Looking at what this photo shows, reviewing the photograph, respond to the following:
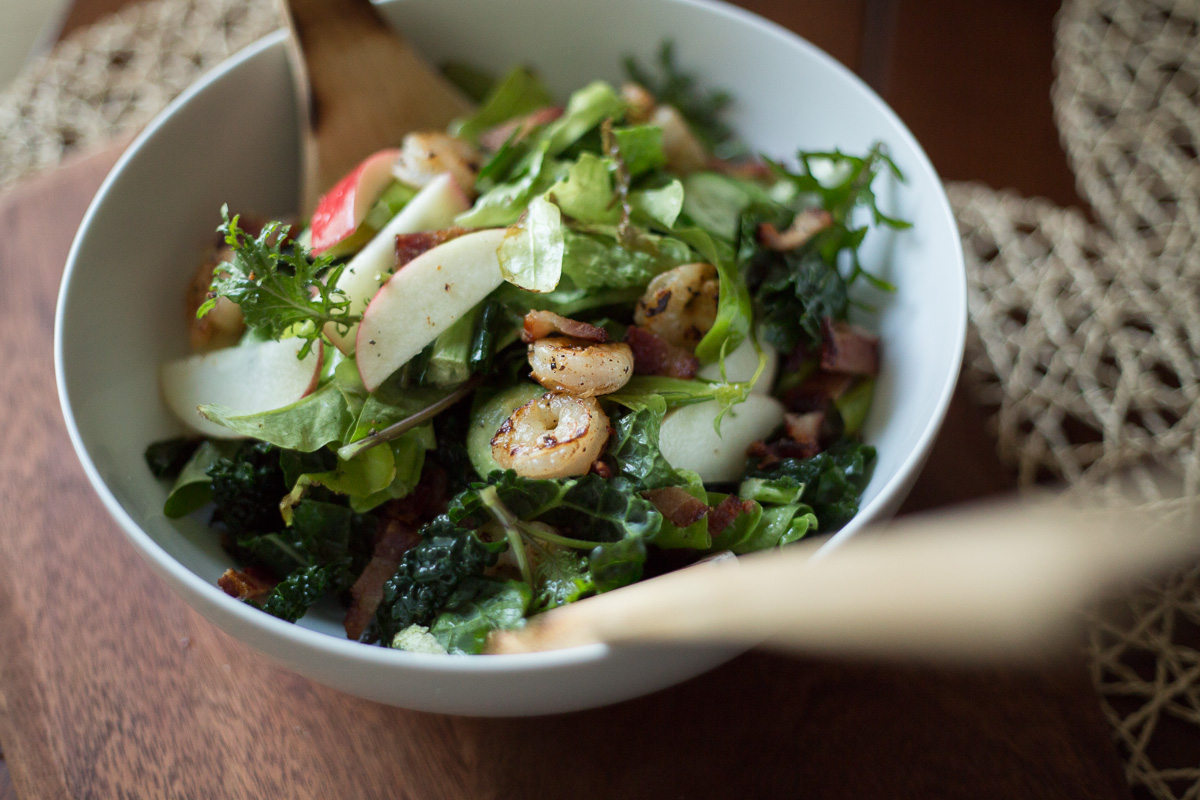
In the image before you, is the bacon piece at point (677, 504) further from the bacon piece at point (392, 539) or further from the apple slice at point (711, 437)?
the bacon piece at point (392, 539)

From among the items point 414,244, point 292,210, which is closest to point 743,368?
point 414,244

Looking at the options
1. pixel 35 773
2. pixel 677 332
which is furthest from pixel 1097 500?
pixel 35 773

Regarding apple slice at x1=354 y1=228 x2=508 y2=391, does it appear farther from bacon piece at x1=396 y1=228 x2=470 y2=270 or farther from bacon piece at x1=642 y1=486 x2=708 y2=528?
bacon piece at x1=642 y1=486 x2=708 y2=528

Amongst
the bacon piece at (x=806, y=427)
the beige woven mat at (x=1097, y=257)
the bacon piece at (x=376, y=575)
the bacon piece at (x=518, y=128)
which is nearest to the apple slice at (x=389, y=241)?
the bacon piece at (x=518, y=128)

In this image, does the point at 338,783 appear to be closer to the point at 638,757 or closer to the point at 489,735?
the point at 489,735

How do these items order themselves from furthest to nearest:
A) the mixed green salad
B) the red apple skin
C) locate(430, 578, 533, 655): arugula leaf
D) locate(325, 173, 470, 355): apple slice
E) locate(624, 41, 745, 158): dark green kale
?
locate(624, 41, 745, 158): dark green kale, the red apple skin, locate(325, 173, 470, 355): apple slice, the mixed green salad, locate(430, 578, 533, 655): arugula leaf

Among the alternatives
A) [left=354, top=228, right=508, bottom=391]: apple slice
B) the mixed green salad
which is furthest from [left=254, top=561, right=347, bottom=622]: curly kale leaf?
[left=354, top=228, right=508, bottom=391]: apple slice
